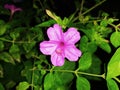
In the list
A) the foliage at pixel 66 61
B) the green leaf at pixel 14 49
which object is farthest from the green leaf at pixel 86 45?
the green leaf at pixel 14 49

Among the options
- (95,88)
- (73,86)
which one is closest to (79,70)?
(73,86)

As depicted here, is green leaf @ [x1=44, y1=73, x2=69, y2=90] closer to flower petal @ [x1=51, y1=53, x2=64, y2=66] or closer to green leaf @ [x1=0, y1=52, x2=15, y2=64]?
flower petal @ [x1=51, y1=53, x2=64, y2=66]

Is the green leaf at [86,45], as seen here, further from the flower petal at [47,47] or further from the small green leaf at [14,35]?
the small green leaf at [14,35]

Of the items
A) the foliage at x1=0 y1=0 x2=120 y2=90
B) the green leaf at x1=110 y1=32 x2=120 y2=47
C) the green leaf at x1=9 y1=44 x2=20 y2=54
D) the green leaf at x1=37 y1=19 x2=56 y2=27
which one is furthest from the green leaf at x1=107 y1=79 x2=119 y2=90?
the green leaf at x1=9 y1=44 x2=20 y2=54

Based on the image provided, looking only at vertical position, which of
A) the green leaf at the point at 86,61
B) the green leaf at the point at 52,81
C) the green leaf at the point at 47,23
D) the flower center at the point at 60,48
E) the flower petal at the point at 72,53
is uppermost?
the green leaf at the point at 47,23

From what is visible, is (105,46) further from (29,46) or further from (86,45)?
(29,46)

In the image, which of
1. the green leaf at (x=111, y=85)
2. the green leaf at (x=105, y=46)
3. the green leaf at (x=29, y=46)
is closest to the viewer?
the green leaf at (x=111, y=85)

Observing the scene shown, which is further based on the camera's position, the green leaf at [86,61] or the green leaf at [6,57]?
the green leaf at [6,57]

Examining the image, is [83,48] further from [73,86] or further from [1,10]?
[1,10]
